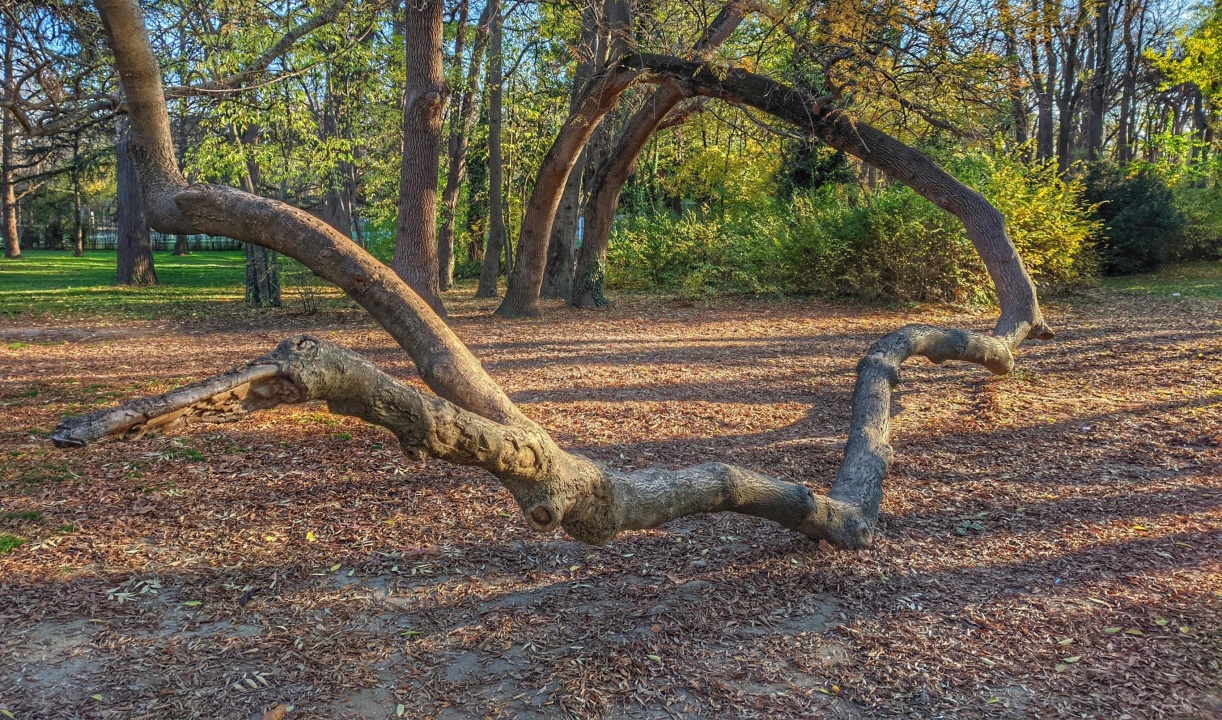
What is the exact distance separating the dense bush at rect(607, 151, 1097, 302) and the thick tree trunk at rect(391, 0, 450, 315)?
716 centimetres

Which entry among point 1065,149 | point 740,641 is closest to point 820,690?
point 740,641

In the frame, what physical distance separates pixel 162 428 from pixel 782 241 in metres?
13.4

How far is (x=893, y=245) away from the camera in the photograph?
12.9 m

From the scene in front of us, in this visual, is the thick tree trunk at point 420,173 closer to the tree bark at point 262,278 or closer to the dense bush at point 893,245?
the tree bark at point 262,278

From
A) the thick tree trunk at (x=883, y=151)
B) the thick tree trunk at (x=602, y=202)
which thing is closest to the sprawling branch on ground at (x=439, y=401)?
the thick tree trunk at (x=883, y=151)

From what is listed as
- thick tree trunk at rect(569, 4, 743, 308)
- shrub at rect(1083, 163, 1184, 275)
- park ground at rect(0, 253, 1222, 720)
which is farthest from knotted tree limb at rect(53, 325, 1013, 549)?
shrub at rect(1083, 163, 1184, 275)

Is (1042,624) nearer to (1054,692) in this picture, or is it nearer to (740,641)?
(1054,692)

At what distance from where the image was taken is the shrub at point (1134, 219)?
16562mm

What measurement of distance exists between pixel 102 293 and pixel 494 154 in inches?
357

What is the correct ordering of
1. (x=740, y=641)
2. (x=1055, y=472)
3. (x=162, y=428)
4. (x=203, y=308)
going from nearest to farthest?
(x=162, y=428) < (x=740, y=641) < (x=1055, y=472) < (x=203, y=308)

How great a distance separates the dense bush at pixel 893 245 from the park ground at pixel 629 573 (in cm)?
554

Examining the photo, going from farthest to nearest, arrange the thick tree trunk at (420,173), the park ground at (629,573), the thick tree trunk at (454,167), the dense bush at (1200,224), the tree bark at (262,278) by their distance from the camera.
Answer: the dense bush at (1200,224) < the thick tree trunk at (454,167) < the tree bark at (262,278) < the thick tree trunk at (420,173) < the park ground at (629,573)

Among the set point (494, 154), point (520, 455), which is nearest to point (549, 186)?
point (494, 154)

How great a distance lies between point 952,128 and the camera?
27.7 ft
